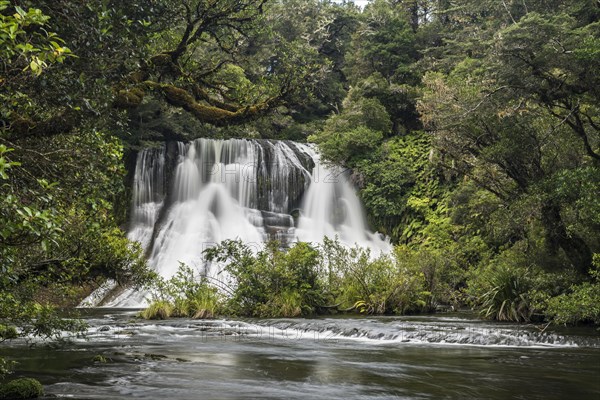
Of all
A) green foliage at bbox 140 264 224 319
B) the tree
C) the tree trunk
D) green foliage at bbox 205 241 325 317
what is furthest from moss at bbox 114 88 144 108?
the tree trunk

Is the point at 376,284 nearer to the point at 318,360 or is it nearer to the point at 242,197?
the point at 318,360

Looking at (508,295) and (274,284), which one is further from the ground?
(274,284)

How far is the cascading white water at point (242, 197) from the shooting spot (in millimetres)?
31125

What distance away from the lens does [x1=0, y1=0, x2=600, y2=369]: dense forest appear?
244 inches

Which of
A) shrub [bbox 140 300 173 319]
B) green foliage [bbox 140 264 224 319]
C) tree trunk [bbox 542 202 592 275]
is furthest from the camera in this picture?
green foliage [bbox 140 264 224 319]

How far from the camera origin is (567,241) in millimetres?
17531

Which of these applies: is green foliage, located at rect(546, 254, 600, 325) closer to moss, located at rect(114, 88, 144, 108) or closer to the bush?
the bush

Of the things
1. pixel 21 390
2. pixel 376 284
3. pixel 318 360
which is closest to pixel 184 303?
pixel 376 284

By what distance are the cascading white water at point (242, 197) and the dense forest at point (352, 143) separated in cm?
112

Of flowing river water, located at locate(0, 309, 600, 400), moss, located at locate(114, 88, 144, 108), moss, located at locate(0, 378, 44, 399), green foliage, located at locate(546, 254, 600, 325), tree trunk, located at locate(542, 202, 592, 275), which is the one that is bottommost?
flowing river water, located at locate(0, 309, 600, 400)

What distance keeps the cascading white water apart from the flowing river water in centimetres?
1387

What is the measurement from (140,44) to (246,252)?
43.3 feet

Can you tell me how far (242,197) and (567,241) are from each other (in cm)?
1956

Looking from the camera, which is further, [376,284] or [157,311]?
[376,284]
